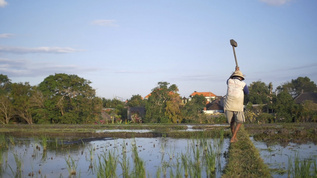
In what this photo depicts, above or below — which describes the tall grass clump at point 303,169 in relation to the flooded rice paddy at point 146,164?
above

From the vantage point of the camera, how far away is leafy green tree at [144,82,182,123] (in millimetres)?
27500

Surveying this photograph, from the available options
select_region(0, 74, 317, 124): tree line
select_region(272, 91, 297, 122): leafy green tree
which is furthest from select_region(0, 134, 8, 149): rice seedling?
select_region(272, 91, 297, 122): leafy green tree

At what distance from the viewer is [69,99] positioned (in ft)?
85.5

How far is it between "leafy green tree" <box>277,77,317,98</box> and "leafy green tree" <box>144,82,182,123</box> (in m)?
33.1

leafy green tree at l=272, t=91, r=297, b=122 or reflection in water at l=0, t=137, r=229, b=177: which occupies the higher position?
leafy green tree at l=272, t=91, r=297, b=122

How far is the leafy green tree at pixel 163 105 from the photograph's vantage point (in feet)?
90.2

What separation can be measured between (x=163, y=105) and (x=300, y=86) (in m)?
38.0

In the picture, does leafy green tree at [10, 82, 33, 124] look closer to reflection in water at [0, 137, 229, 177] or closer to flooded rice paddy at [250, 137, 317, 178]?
reflection in water at [0, 137, 229, 177]

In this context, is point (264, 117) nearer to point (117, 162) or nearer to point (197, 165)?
point (117, 162)

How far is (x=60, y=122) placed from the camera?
2586 centimetres

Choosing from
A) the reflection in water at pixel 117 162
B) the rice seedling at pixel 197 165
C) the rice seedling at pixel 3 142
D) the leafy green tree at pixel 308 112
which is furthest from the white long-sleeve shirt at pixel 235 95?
the leafy green tree at pixel 308 112

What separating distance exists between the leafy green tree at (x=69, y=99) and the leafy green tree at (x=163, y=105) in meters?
4.71

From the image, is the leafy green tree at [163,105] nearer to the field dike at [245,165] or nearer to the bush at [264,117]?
the bush at [264,117]

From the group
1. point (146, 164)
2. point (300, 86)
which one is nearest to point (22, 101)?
point (146, 164)
